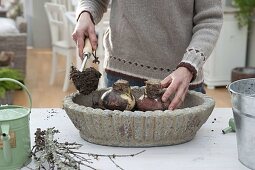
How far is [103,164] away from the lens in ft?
3.22

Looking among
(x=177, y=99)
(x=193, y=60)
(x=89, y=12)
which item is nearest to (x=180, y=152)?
(x=177, y=99)

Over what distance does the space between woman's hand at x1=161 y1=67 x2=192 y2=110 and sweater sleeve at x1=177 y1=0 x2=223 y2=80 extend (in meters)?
0.03

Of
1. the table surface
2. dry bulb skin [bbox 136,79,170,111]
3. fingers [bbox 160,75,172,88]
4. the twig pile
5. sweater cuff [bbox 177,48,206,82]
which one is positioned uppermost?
sweater cuff [bbox 177,48,206,82]

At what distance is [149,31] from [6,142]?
61 centimetres

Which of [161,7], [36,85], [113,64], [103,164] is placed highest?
[161,7]

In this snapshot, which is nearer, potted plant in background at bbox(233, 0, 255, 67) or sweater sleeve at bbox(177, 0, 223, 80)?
sweater sleeve at bbox(177, 0, 223, 80)

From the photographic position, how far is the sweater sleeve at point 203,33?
1141 mm

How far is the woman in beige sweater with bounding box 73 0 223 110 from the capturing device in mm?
1309

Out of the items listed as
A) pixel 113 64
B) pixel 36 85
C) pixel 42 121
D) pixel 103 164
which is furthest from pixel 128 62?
pixel 36 85

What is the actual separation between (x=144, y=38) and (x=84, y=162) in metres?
0.52

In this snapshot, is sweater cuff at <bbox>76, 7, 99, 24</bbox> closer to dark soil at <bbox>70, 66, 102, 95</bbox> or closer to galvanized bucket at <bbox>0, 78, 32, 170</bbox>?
dark soil at <bbox>70, 66, 102, 95</bbox>

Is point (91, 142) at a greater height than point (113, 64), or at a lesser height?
lesser

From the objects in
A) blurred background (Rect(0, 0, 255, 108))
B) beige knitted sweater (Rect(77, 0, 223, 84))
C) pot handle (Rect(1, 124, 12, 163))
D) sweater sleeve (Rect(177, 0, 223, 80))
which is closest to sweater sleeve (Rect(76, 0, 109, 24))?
beige knitted sweater (Rect(77, 0, 223, 84))

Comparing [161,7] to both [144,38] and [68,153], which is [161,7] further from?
[68,153]
